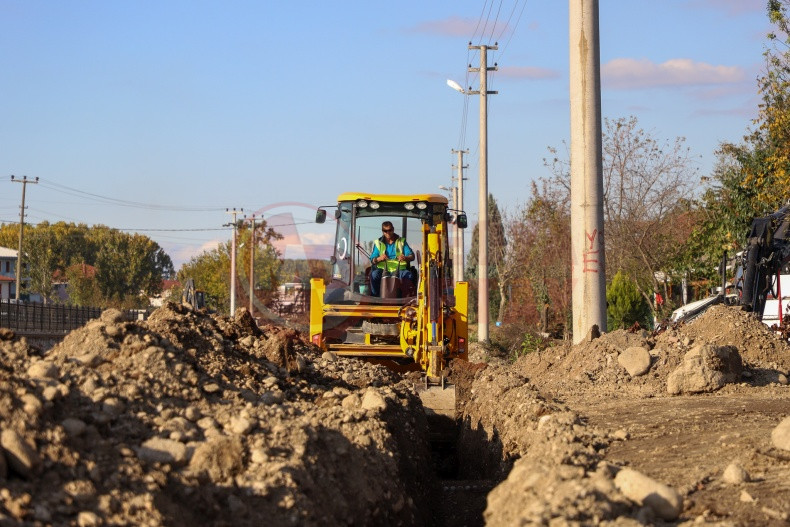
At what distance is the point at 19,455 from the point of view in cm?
517

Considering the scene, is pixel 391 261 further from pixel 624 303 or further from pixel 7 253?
pixel 7 253

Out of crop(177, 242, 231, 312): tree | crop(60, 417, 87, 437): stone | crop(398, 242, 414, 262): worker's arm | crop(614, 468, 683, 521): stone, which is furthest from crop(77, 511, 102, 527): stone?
crop(177, 242, 231, 312): tree

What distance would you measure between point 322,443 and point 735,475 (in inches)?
105

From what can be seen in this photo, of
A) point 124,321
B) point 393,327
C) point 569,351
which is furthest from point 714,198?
point 124,321

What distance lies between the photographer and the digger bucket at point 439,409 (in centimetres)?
1207

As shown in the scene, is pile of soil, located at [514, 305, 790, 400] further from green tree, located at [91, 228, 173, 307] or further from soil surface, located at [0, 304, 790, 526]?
green tree, located at [91, 228, 173, 307]

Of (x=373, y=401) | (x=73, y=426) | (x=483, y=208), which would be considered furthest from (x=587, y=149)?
(x=483, y=208)

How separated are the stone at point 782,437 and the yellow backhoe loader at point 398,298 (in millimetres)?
4969

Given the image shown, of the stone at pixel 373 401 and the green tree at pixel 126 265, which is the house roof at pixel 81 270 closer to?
the green tree at pixel 126 265

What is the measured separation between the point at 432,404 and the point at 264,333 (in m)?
2.10

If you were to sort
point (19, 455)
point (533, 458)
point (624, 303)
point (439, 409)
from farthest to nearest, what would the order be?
point (624, 303)
point (439, 409)
point (533, 458)
point (19, 455)

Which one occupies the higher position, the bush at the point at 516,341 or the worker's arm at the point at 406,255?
the worker's arm at the point at 406,255

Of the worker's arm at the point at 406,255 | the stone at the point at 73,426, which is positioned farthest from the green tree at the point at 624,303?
the stone at the point at 73,426

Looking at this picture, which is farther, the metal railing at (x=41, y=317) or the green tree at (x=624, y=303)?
the metal railing at (x=41, y=317)
